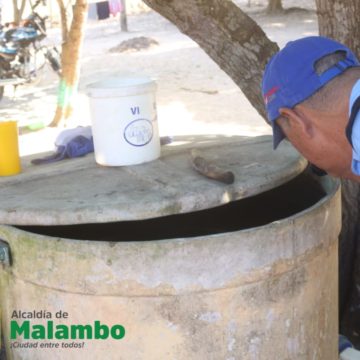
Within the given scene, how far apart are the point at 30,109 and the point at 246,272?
7587mm

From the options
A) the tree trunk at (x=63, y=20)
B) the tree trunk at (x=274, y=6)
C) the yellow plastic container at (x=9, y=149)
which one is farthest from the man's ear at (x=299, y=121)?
the tree trunk at (x=274, y=6)

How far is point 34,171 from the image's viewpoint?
2.47 meters

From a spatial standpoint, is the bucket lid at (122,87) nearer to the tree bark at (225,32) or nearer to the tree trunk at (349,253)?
the tree bark at (225,32)

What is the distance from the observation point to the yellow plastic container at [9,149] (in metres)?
2.35

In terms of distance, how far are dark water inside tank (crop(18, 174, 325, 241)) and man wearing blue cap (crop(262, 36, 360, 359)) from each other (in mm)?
721

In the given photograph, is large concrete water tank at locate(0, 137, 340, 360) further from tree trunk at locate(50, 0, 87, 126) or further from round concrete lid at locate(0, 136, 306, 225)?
tree trunk at locate(50, 0, 87, 126)

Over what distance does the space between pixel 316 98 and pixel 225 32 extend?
1.42 meters

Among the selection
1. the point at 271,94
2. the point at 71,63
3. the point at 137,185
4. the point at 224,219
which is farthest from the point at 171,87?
the point at 271,94

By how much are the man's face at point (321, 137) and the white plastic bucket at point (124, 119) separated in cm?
56

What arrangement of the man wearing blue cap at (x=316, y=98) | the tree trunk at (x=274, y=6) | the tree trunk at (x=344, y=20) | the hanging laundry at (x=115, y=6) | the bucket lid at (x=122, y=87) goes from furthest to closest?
the tree trunk at (x=274, y=6) → the hanging laundry at (x=115, y=6) → the tree trunk at (x=344, y=20) → the bucket lid at (x=122, y=87) → the man wearing blue cap at (x=316, y=98)

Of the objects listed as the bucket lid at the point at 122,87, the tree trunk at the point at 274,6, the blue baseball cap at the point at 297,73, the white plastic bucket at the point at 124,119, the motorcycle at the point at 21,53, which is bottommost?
the tree trunk at the point at 274,6

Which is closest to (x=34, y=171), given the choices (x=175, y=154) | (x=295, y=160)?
(x=175, y=154)

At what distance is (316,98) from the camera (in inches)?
64.9

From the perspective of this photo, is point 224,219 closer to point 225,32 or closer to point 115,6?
point 225,32
